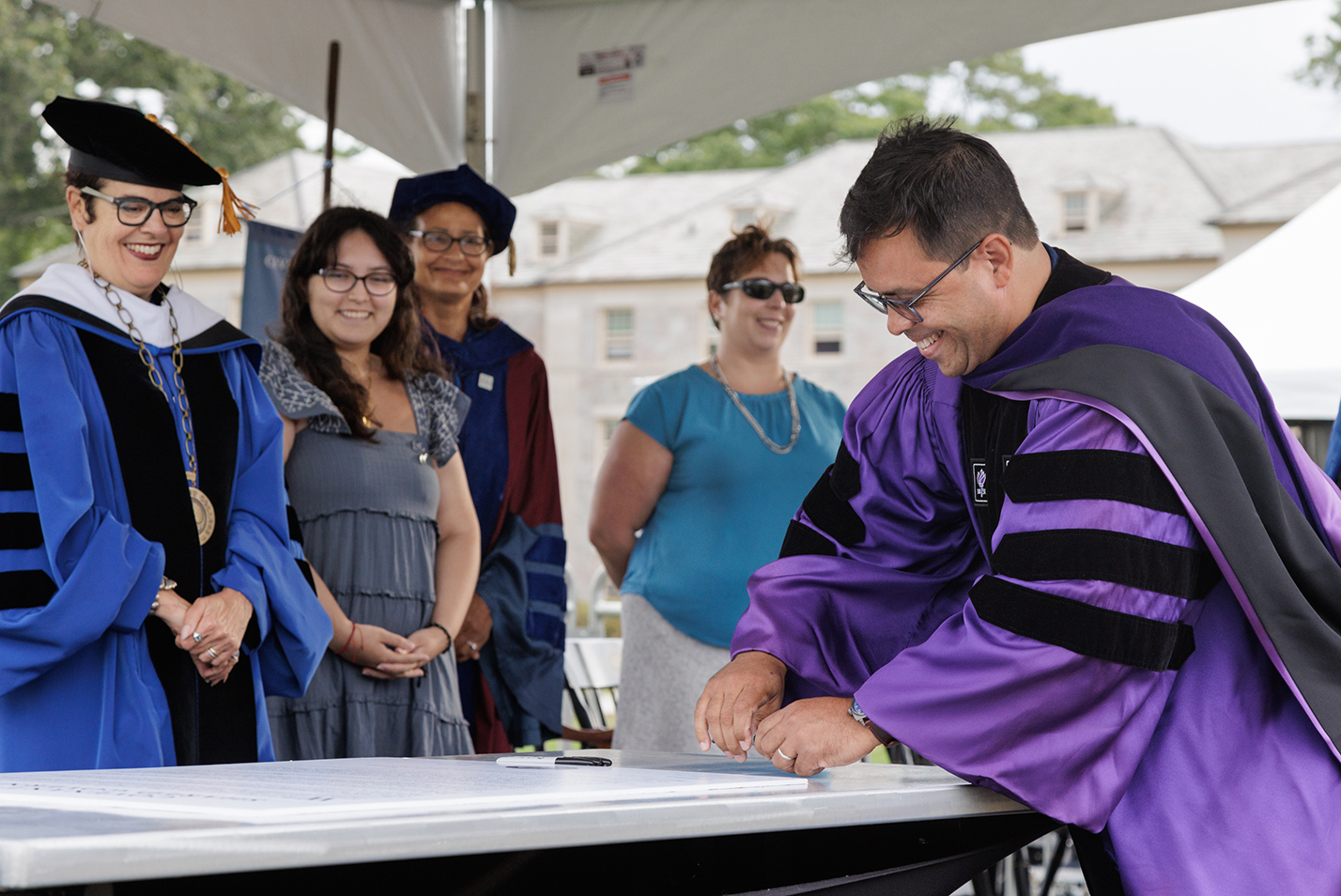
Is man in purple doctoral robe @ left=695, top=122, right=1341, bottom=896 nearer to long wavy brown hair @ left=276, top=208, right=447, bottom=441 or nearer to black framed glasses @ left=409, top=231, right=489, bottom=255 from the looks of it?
long wavy brown hair @ left=276, top=208, right=447, bottom=441

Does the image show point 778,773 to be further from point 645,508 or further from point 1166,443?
point 645,508

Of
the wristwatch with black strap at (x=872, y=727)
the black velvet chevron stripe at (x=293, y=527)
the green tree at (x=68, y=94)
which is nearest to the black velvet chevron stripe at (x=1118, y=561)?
the wristwatch with black strap at (x=872, y=727)

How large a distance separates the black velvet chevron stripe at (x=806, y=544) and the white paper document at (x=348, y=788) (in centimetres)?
54

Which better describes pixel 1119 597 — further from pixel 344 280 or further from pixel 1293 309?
pixel 1293 309

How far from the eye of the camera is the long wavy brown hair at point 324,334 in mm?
2951

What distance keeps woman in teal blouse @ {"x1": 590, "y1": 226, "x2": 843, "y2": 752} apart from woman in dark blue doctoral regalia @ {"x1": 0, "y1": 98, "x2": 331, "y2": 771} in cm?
119

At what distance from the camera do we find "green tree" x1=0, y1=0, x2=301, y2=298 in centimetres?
1881

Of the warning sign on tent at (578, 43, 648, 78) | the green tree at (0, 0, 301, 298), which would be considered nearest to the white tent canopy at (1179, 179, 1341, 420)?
the warning sign on tent at (578, 43, 648, 78)

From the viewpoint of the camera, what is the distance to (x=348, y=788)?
55.3 inches

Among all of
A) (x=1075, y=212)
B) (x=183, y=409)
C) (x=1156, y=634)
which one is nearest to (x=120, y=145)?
(x=183, y=409)

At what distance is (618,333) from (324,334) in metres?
24.7

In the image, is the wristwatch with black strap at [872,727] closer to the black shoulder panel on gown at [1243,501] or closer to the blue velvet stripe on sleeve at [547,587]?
the black shoulder panel on gown at [1243,501]

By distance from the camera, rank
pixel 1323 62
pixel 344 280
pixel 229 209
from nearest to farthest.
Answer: pixel 229 209
pixel 344 280
pixel 1323 62

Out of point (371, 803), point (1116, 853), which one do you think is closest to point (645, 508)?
point (1116, 853)
